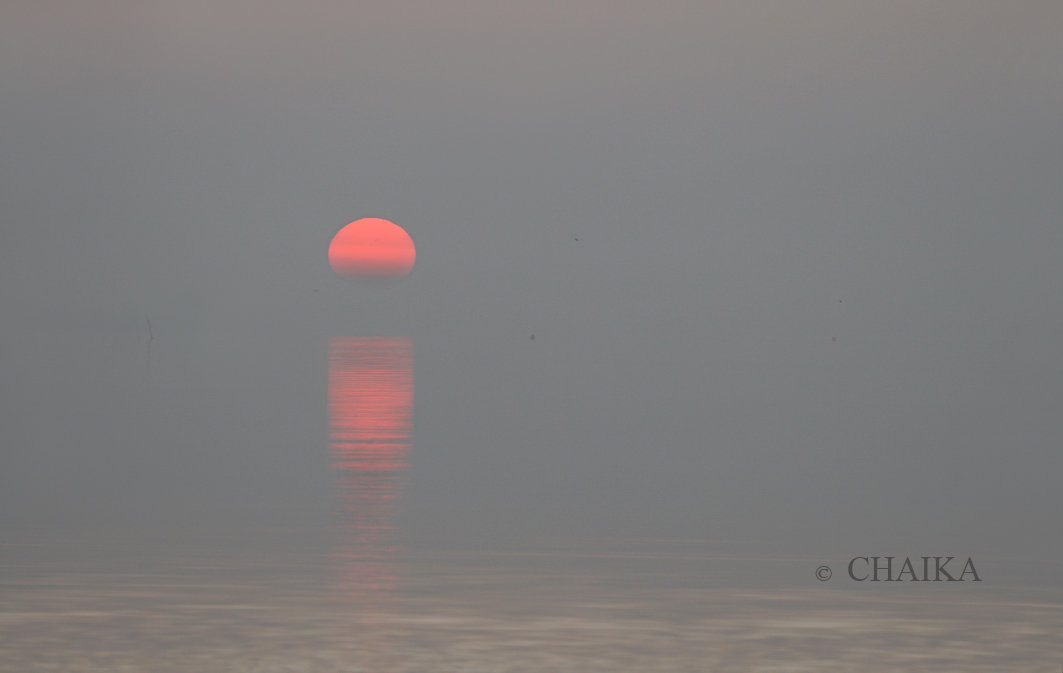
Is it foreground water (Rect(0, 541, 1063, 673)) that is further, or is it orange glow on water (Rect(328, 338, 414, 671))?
orange glow on water (Rect(328, 338, 414, 671))

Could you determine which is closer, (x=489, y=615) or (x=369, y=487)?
(x=489, y=615)

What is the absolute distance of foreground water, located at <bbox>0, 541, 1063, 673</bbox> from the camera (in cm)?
1712

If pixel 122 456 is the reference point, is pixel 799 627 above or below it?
below

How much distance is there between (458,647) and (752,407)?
45.1 metres

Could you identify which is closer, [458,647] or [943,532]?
[458,647]

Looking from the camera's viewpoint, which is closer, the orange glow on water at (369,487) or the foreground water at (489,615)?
the foreground water at (489,615)

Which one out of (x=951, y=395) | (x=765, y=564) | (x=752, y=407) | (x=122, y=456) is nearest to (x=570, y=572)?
(x=765, y=564)

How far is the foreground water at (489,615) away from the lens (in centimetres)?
1712

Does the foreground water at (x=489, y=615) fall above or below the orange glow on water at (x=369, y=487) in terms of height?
below

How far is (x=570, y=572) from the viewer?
76.8 ft

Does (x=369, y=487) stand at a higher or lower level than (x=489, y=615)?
higher

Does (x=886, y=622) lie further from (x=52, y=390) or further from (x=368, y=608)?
(x=52, y=390)

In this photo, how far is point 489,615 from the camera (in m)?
19.7

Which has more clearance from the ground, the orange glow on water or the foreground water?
the orange glow on water
